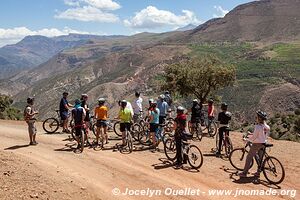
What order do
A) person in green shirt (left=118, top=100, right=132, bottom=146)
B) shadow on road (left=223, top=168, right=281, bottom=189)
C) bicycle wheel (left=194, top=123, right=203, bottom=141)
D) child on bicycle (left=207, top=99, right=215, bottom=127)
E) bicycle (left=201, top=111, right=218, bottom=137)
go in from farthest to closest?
1. bicycle (left=201, top=111, right=218, bottom=137)
2. child on bicycle (left=207, top=99, right=215, bottom=127)
3. bicycle wheel (left=194, top=123, right=203, bottom=141)
4. person in green shirt (left=118, top=100, right=132, bottom=146)
5. shadow on road (left=223, top=168, right=281, bottom=189)

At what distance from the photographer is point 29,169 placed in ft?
45.4

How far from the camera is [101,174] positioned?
14.2m

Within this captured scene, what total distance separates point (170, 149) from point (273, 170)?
4899 millimetres

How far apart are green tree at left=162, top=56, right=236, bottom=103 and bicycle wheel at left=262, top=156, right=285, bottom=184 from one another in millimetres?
21148

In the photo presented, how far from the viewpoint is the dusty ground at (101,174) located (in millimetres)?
12109

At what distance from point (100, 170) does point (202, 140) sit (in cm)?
884

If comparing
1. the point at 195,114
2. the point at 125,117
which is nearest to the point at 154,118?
the point at 125,117

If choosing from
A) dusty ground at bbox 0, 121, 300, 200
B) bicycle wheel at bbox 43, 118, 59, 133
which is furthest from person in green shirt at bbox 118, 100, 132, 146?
bicycle wheel at bbox 43, 118, 59, 133

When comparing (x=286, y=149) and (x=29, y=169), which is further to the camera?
(x=286, y=149)

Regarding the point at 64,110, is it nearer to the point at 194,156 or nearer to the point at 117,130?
the point at 117,130

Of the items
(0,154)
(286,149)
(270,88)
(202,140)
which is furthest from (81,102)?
(270,88)

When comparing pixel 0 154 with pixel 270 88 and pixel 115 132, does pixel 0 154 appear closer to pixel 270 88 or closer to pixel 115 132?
pixel 115 132

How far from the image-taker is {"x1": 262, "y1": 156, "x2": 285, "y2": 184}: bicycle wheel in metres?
14.2

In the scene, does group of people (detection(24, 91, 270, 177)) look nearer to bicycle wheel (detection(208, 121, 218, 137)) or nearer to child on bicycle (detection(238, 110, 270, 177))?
child on bicycle (detection(238, 110, 270, 177))
